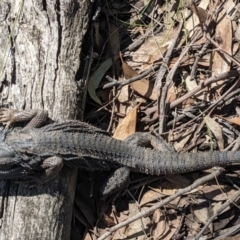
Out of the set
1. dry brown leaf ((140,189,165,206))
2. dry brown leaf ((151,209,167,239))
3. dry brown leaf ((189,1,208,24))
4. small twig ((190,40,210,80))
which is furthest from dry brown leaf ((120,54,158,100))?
dry brown leaf ((151,209,167,239))

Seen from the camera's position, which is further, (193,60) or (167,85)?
(193,60)

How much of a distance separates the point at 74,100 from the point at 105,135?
0.43 metres

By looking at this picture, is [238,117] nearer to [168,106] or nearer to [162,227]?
[168,106]

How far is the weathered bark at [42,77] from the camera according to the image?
4453mm

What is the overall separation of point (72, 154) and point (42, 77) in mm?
746

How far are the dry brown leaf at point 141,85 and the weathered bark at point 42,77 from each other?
56 centimetres

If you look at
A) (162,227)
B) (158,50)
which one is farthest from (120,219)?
(158,50)

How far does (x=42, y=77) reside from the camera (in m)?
4.77

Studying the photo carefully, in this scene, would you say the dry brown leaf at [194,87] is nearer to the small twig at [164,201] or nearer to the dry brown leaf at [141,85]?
the dry brown leaf at [141,85]

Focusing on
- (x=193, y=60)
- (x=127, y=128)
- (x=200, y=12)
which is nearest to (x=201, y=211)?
(x=127, y=128)

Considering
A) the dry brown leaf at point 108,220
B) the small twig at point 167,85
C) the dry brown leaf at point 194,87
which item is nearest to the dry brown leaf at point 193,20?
the small twig at point 167,85

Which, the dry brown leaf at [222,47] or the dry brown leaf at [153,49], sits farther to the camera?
the dry brown leaf at [153,49]

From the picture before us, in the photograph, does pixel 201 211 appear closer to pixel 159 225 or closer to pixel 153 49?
pixel 159 225

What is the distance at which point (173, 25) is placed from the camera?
17.8ft
